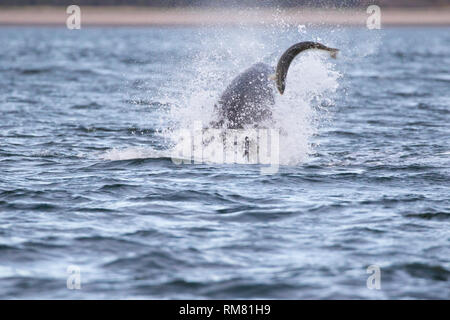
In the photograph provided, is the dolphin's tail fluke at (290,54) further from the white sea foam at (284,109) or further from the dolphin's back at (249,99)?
the white sea foam at (284,109)

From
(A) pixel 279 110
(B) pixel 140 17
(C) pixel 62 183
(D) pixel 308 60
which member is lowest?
(C) pixel 62 183

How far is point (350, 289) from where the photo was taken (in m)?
10.3

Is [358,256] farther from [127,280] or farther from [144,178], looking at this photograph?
[144,178]

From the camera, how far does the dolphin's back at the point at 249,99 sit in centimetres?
1691

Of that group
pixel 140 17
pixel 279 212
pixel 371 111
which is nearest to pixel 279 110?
pixel 279 212

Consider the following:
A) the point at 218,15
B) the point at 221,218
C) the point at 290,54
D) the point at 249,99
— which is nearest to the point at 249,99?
the point at 249,99

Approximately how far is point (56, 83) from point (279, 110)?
2497 cm

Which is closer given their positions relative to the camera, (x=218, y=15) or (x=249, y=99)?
(x=249, y=99)

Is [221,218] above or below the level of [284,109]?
below

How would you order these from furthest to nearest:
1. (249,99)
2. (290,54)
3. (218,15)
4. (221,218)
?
(218,15), (249,99), (290,54), (221,218)

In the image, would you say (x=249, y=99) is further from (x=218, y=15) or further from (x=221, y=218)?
(x=218, y=15)

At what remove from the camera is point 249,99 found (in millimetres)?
16891

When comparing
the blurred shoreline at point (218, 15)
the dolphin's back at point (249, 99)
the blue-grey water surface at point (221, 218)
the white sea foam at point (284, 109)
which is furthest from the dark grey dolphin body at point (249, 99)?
the blurred shoreline at point (218, 15)

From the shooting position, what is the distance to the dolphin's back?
1691 centimetres
